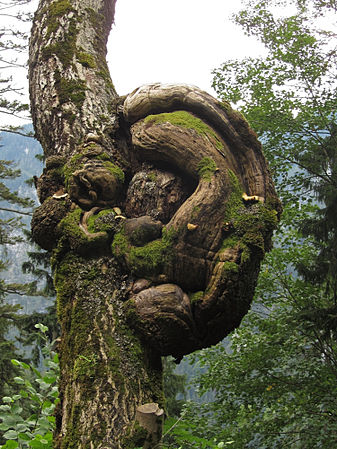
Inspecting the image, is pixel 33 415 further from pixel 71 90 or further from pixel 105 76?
pixel 105 76

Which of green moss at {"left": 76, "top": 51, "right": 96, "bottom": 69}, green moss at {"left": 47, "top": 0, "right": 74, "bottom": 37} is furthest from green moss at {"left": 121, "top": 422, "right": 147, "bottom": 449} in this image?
green moss at {"left": 47, "top": 0, "right": 74, "bottom": 37}

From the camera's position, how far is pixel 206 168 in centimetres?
234

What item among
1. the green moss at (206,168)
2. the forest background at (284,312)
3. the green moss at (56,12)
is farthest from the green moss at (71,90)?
the forest background at (284,312)

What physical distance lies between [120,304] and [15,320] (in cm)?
1047

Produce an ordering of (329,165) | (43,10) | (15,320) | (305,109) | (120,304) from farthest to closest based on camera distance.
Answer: (15,320) → (305,109) → (329,165) → (43,10) → (120,304)

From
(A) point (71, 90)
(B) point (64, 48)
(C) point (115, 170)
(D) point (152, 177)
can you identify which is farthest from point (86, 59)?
(D) point (152, 177)

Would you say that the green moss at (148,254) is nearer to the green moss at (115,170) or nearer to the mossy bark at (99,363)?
the mossy bark at (99,363)

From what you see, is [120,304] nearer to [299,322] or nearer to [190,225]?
[190,225]

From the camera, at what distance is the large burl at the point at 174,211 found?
6.95 ft

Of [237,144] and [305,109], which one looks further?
[305,109]

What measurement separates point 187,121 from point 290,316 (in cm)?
600

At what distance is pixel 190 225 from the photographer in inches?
85.7

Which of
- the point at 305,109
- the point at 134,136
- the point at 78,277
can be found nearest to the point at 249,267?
the point at 78,277

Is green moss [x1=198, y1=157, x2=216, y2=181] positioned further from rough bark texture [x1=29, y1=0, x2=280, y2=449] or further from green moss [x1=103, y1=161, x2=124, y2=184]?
green moss [x1=103, y1=161, x2=124, y2=184]
